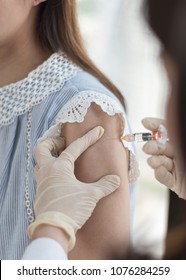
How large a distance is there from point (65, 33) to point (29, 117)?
0.22m

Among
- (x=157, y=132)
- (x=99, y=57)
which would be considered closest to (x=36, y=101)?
(x=157, y=132)

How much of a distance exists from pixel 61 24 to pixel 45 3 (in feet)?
0.22

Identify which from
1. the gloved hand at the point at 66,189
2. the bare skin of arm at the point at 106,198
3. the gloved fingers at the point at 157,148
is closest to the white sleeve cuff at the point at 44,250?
the gloved hand at the point at 66,189

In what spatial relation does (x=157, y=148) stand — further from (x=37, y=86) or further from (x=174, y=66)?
(x=174, y=66)

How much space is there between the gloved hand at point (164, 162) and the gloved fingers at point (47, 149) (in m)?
0.20

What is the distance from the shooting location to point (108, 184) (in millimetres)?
1206

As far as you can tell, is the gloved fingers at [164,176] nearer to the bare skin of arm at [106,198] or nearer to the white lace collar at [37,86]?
the bare skin of arm at [106,198]

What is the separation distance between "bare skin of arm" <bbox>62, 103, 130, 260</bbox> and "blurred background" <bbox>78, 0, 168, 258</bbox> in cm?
21

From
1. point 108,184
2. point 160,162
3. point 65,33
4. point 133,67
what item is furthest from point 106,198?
point 133,67

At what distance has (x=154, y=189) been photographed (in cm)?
165

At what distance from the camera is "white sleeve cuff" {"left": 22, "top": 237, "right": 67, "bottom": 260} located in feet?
3.36

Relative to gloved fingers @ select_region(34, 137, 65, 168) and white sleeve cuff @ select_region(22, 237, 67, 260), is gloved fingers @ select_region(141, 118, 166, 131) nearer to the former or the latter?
gloved fingers @ select_region(34, 137, 65, 168)

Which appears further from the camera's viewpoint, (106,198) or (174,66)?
(106,198)

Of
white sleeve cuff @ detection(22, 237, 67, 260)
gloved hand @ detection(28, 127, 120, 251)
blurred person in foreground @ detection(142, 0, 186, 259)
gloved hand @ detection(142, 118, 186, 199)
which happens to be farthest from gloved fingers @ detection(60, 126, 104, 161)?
blurred person in foreground @ detection(142, 0, 186, 259)
